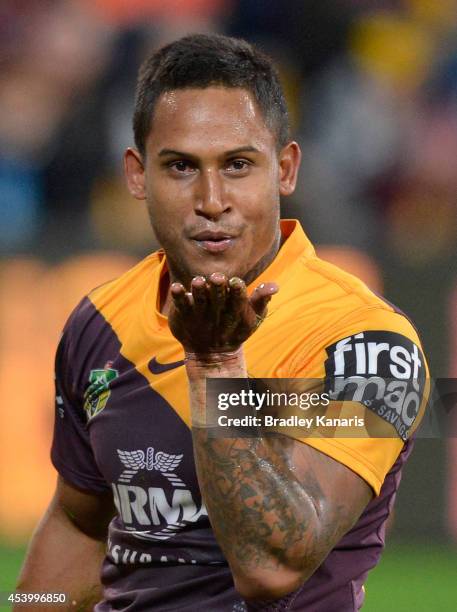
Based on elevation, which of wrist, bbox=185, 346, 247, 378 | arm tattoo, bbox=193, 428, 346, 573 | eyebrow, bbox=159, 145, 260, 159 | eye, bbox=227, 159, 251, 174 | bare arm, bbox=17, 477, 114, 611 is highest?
eyebrow, bbox=159, 145, 260, 159

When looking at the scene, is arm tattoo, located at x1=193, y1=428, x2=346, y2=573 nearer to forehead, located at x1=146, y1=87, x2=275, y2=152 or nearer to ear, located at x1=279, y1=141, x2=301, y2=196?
forehead, located at x1=146, y1=87, x2=275, y2=152

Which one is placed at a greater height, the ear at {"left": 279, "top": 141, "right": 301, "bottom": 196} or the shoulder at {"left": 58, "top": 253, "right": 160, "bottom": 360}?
the ear at {"left": 279, "top": 141, "right": 301, "bottom": 196}

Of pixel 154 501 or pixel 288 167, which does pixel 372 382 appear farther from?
pixel 288 167

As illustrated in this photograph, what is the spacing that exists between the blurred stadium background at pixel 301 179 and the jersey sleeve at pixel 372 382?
151 inches

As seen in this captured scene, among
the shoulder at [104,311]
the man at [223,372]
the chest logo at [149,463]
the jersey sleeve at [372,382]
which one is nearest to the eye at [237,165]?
the man at [223,372]

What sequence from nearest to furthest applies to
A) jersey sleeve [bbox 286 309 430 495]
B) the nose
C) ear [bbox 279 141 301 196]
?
jersey sleeve [bbox 286 309 430 495] < the nose < ear [bbox 279 141 301 196]

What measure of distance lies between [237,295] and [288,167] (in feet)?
3.38

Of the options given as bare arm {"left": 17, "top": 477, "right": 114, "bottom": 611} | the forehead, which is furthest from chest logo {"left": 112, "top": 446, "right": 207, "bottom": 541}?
the forehead

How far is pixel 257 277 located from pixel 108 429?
0.60 meters

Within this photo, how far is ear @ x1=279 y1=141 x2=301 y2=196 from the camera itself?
11.3 feet

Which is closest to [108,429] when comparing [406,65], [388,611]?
[388,611]

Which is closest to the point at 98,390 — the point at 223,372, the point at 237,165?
the point at 237,165

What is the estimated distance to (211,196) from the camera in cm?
315

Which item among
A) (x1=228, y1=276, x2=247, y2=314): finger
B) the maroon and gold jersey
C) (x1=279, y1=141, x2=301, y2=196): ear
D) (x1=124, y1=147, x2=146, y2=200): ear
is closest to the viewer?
(x1=228, y1=276, x2=247, y2=314): finger
